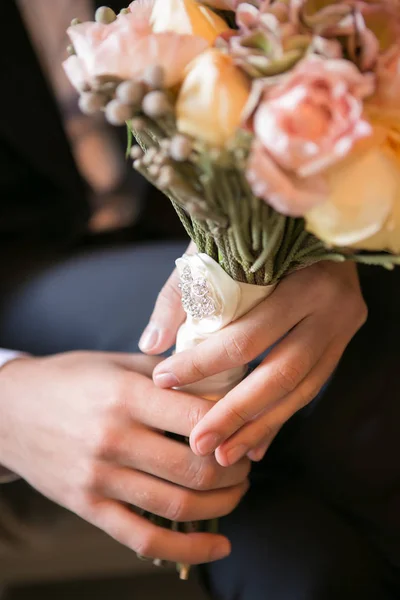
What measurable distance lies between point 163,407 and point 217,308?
12cm

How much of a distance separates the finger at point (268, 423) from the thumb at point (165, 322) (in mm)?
124

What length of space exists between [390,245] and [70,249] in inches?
27.0

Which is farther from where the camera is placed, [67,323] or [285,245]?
[67,323]

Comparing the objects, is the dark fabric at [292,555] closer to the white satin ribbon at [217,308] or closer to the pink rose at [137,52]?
the white satin ribbon at [217,308]

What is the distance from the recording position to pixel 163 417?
52 cm

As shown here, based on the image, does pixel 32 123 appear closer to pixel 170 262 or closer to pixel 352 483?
pixel 170 262

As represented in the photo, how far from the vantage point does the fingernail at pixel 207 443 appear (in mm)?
479

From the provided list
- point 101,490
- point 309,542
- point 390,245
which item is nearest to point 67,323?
point 101,490

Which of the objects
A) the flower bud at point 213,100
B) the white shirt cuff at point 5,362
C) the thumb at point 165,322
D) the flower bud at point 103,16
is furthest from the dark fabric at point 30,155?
the flower bud at point 213,100

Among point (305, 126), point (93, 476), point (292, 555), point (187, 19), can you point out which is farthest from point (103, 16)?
point (292, 555)

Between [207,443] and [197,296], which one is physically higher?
[197,296]

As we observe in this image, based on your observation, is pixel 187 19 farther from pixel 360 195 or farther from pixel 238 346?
pixel 238 346

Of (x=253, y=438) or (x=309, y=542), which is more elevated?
(x=253, y=438)

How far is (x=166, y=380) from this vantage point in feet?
1.65
